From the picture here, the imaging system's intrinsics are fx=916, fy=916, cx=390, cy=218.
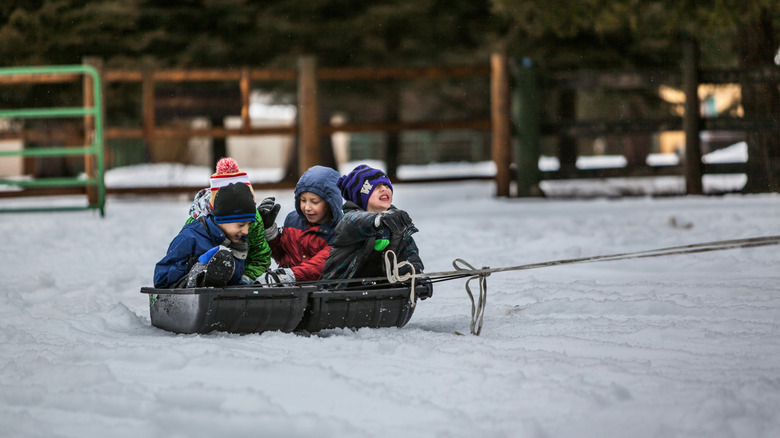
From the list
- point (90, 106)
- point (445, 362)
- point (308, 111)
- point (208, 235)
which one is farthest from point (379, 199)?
point (90, 106)

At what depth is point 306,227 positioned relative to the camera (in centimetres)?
489

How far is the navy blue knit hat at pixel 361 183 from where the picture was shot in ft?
14.6

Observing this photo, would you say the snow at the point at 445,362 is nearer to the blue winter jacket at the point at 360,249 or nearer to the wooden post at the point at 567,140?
the blue winter jacket at the point at 360,249

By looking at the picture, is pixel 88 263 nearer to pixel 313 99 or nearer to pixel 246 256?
pixel 246 256

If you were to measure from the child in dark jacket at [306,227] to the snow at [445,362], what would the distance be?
0.57 metres

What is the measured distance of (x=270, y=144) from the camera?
32.9 metres

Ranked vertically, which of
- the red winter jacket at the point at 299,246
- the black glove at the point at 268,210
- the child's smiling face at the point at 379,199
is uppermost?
the child's smiling face at the point at 379,199

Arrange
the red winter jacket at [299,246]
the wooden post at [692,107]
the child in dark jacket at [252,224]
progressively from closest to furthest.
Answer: the child in dark jacket at [252,224] < the red winter jacket at [299,246] < the wooden post at [692,107]

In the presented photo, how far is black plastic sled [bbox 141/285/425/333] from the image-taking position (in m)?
3.97

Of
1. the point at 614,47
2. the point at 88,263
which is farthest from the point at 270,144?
the point at 88,263

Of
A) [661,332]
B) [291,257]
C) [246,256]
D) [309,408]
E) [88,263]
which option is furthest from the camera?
[88,263]

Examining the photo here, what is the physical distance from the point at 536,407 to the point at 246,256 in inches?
75.5

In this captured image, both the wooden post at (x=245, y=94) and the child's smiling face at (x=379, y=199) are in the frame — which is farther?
the wooden post at (x=245, y=94)

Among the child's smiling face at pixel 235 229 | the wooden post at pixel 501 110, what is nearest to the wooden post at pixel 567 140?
the wooden post at pixel 501 110
